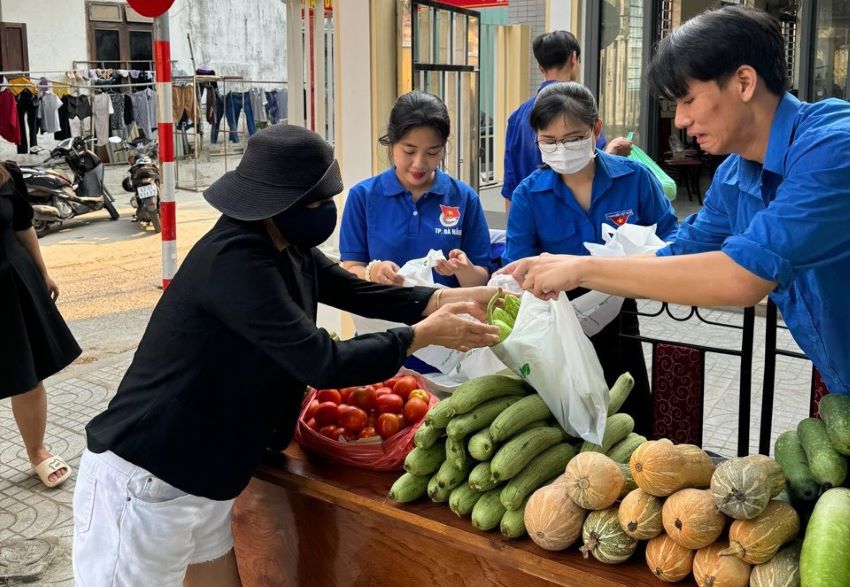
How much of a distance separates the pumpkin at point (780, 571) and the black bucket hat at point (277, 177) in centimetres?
126

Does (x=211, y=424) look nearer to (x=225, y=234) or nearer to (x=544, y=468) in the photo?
(x=225, y=234)

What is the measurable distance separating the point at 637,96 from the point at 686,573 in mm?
8108

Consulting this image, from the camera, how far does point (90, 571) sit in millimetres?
2246

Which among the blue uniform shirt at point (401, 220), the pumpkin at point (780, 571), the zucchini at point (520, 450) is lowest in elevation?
the pumpkin at point (780, 571)

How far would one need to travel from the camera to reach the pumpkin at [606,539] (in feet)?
6.36

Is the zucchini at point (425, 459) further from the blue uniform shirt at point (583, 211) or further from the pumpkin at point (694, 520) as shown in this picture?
the blue uniform shirt at point (583, 211)

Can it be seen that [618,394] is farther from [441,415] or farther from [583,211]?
[583,211]

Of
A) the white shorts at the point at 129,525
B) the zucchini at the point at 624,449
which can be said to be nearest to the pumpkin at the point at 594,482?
the zucchini at the point at 624,449

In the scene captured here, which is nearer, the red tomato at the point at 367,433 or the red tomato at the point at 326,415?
the red tomato at the point at 367,433

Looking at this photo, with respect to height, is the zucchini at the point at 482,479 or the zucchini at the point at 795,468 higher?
the zucchini at the point at 795,468

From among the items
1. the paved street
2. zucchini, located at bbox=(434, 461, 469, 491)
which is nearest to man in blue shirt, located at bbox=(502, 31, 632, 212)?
the paved street

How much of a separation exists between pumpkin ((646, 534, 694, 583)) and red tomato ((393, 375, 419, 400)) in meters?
1.07

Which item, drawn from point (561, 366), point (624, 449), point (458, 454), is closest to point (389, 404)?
point (458, 454)

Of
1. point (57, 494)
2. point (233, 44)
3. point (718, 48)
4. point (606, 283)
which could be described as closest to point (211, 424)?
point (606, 283)
